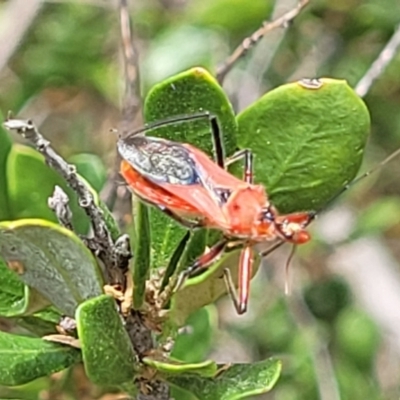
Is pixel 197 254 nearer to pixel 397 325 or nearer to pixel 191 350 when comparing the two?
pixel 191 350

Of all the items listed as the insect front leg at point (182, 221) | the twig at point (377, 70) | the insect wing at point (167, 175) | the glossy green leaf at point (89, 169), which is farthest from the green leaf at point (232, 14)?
the insect front leg at point (182, 221)

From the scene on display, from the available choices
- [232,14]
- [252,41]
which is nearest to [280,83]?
[232,14]

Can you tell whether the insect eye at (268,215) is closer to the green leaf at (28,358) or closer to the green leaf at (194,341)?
the green leaf at (194,341)

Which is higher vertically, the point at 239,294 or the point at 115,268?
the point at 115,268

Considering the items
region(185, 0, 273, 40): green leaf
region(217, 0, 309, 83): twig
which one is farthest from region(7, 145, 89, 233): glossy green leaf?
region(185, 0, 273, 40): green leaf

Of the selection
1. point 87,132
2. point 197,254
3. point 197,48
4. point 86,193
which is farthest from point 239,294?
point 87,132

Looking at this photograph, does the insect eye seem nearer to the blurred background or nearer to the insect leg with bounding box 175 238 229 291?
the insect leg with bounding box 175 238 229 291

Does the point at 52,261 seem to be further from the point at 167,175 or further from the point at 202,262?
the point at 167,175
